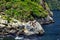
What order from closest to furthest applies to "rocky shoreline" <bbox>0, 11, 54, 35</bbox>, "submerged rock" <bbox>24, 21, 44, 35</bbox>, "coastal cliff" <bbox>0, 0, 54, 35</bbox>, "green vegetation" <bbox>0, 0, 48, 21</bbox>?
"rocky shoreline" <bbox>0, 11, 54, 35</bbox>, "coastal cliff" <bbox>0, 0, 54, 35</bbox>, "submerged rock" <bbox>24, 21, 44, 35</bbox>, "green vegetation" <bbox>0, 0, 48, 21</bbox>

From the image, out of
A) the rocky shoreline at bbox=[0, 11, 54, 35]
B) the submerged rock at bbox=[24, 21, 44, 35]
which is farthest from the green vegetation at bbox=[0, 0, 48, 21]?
the submerged rock at bbox=[24, 21, 44, 35]

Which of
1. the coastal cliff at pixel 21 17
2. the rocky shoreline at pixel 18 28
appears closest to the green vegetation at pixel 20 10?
the coastal cliff at pixel 21 17

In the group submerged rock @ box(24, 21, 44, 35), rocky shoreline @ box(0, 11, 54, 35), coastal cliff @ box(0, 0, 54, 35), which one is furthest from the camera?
submerged rock @ box(24, 21, 44, 35)

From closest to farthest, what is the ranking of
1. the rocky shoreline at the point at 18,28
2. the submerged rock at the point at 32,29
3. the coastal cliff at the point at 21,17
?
the rocky shoreline at the point at 18,28, the coastal cliff at the point at 21,17, the submerged rock at the point at 32,29

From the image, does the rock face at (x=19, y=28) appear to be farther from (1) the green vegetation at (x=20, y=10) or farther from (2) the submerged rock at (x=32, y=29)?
(1) the green vegetation at (x=20, y=10)

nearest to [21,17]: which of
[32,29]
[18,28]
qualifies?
[32,29]

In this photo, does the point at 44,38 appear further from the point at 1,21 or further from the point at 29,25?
the point at 1,21

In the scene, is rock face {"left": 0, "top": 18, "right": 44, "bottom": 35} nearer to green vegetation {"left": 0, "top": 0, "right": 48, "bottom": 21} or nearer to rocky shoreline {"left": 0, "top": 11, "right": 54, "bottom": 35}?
rocky shoreline {"left": 0, "top": 11, "right": 54, "bottom": 35}

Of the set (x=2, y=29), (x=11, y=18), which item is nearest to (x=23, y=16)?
(x=11, y=18)

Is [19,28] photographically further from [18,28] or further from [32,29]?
[32,29]
